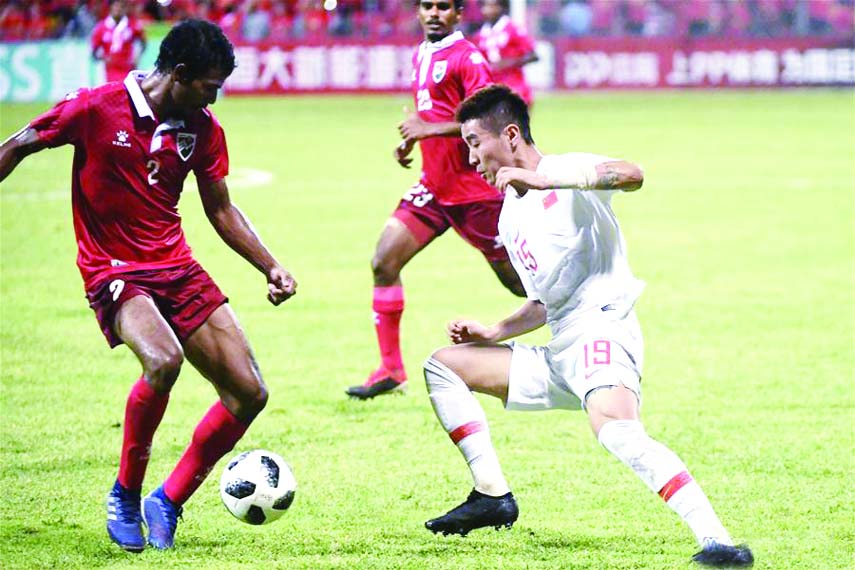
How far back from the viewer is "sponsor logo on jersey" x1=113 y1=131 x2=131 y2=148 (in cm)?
583

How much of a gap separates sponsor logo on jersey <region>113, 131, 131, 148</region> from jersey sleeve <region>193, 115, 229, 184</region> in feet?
1.11

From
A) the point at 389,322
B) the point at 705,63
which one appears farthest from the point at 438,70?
the point at 705,63

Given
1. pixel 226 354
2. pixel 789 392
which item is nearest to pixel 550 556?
pixel 226 354

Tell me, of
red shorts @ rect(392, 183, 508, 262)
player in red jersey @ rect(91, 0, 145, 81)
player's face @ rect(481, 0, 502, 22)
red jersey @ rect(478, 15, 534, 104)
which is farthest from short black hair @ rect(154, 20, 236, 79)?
player in red jersey @ rect(91, 0, 145, 81)

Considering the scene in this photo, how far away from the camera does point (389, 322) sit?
893 centimetres

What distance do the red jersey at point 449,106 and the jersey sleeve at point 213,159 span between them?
9.14ft

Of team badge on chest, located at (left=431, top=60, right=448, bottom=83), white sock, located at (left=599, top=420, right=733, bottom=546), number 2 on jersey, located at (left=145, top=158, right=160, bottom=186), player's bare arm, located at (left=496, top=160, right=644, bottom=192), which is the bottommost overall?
white sock, located at (left=599, top=420, right=733, bottom=546)

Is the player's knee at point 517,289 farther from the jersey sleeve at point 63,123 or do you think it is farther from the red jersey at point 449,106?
the jersey sleeve at point 63,123

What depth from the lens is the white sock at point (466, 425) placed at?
→ 5902 mm

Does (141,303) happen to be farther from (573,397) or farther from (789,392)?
(789,392)

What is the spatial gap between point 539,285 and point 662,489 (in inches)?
40.6

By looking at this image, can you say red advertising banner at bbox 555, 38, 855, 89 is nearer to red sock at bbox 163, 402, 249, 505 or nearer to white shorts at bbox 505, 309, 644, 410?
white shorts at bbox 505, 309, 644, 410

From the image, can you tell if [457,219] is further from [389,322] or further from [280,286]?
[280,286]

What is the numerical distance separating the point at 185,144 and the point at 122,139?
0.27 m
